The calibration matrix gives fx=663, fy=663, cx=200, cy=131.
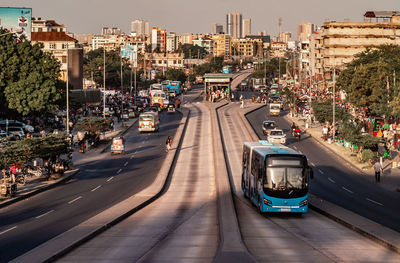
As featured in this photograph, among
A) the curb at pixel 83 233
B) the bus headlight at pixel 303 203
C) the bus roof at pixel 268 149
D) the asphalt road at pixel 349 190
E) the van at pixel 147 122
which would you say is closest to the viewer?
the curb at pixel 83 233

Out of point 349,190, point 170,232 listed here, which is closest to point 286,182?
point 170,232

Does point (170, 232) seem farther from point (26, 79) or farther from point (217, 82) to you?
point (217, 82)

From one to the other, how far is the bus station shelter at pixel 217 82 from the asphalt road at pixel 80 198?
181 feet

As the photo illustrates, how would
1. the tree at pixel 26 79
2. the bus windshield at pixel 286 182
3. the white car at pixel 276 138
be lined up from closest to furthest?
the bus windshield at pixel 286 182 < the white car at pixel 276 138 < the tree at pixel 26 79

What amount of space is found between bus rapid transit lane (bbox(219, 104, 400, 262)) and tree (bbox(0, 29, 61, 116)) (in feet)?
140

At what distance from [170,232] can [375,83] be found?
217 feet

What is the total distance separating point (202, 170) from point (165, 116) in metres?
49.4

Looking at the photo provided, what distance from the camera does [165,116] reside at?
98.7 m

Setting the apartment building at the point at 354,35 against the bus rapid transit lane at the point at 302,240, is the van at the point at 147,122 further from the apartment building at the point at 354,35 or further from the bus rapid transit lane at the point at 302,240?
the apartment building at the point at 354,35

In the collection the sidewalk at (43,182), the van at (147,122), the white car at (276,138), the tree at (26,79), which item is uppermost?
the tree at (26,79)

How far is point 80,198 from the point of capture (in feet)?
118

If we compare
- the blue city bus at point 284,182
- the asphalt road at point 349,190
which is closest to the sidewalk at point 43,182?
the blue city bus at point 284,182

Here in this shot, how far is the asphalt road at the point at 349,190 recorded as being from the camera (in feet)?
105

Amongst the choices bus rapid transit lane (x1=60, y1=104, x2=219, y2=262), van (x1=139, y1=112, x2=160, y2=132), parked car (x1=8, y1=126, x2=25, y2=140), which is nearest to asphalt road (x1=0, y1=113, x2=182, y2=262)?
bus rapid transit lane (x1=60, y1=104, x2=219, y2=262)
